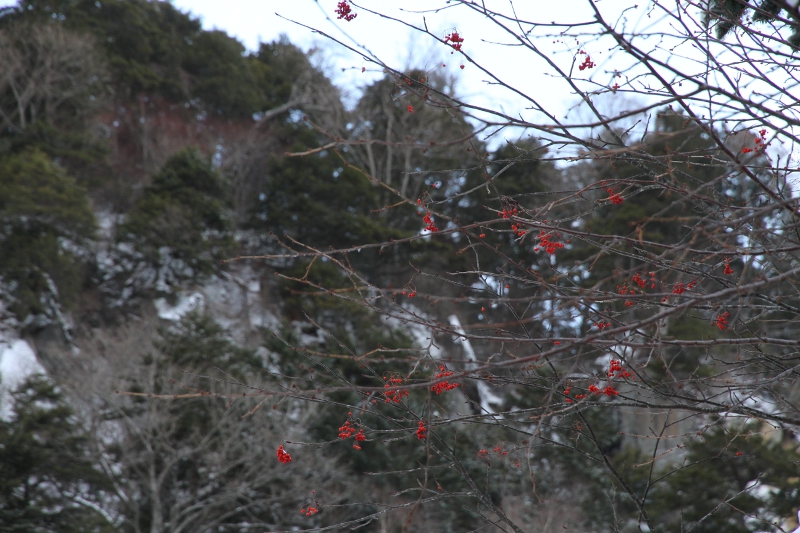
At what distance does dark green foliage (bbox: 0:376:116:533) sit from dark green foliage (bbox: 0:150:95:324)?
13.1 feet

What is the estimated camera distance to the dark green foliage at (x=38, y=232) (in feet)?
41.5

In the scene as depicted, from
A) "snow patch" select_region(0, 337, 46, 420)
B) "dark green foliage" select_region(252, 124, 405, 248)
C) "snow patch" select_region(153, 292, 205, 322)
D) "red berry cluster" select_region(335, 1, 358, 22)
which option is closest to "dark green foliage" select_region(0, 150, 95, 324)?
"snow patch" select_region(0, 337, 46, 420)

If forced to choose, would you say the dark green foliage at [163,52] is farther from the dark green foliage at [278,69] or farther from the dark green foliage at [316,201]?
the dark green foliage at [316,201]

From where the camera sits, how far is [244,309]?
52.5 ft

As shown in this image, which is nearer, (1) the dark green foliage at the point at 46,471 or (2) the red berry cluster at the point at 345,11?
(2) the red berry cluster at the point at 345,11

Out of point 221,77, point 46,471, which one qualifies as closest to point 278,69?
point 221,77

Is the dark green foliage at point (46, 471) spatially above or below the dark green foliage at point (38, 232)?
below

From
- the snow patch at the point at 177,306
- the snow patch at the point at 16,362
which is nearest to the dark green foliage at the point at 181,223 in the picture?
the snow patch at the point at 177,306

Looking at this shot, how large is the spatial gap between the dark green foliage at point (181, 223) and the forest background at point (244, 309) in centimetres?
7

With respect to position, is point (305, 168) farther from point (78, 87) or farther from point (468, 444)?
point (468, 444)

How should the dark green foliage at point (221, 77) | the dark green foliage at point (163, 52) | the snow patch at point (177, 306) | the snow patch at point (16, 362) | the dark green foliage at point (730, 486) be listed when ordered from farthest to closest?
the dark green foliage at point (221, 77), the dark green foliage at point (163, 52), the snow patch at point (177, 306), the snow patch at point (16, 362), the dark green foliage at point (730, 486)

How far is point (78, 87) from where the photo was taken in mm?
16938

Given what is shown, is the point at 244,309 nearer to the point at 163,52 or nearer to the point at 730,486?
the point at 163,52

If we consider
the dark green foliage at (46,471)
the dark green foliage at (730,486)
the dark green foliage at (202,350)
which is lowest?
the dark green foliage at (730,486)
